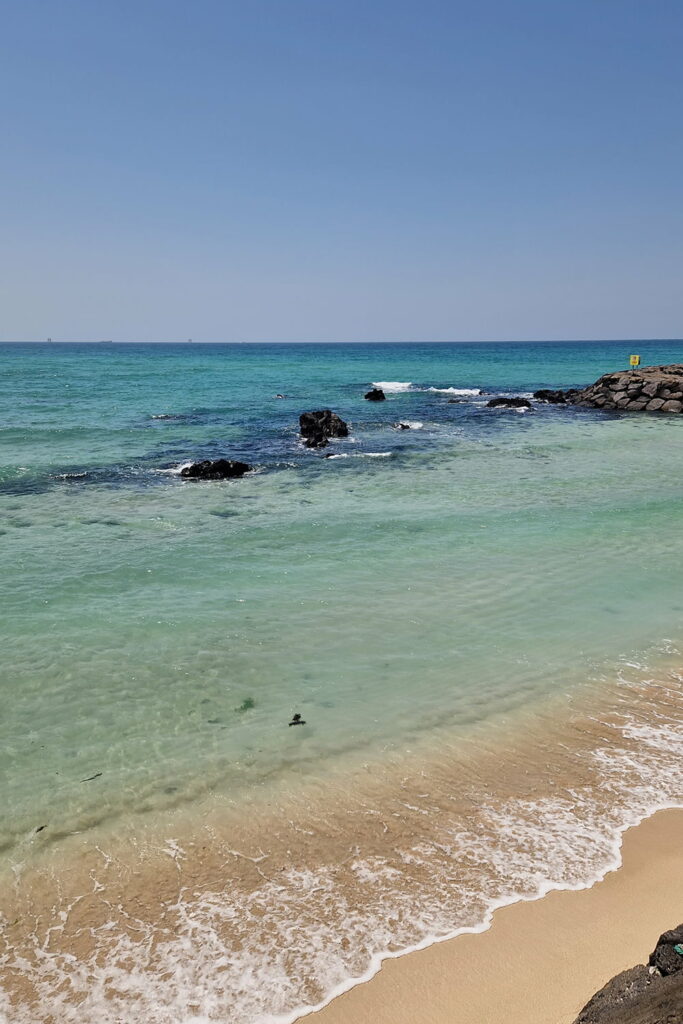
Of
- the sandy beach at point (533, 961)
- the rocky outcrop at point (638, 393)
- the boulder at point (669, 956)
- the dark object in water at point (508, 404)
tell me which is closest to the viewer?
the boulder at point (669, 956)

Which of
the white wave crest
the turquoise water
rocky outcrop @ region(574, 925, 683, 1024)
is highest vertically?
the white wave crest

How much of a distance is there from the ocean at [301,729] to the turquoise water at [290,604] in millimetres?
53

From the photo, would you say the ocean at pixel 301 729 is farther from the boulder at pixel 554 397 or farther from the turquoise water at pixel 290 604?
the boulder at pixel 554 397

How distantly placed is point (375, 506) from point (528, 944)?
42.6ft

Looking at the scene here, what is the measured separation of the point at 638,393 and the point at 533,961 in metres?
Result: 41.4

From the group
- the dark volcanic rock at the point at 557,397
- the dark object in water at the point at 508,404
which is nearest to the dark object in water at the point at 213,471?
the dark object in water at the point at 508,404

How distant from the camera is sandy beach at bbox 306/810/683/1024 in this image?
421 centimetres

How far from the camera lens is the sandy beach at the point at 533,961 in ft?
13.8

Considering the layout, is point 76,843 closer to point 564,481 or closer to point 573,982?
point 573,982

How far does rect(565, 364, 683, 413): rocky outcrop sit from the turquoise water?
1714cm

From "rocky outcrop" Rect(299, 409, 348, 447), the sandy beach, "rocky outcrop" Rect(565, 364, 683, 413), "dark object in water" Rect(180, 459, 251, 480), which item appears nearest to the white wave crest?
"rocky outcrop" Rect(565, 364, 683, 413)

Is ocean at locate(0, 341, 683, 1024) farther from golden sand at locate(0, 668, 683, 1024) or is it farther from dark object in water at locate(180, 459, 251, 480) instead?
dark object in water at locate(180, 459, 251, 480)

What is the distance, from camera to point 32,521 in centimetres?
1577

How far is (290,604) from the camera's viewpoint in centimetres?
1085
